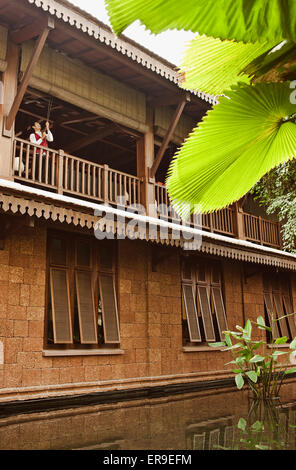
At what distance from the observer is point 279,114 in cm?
132

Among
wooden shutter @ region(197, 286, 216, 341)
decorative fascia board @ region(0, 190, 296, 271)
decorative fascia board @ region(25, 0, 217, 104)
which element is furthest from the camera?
wooden shutter @ region(197, 286, 216, 341)

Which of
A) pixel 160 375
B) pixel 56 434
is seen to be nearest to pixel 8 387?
pixel 56 434

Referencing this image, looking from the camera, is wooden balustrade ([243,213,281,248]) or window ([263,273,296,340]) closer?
wooden balustrade ([243,213,281,248])

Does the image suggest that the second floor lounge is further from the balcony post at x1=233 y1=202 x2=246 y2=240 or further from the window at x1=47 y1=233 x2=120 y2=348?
the window at x1=47 y1=233 x2=120 y2=348

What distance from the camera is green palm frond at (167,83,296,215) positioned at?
128 centimetres

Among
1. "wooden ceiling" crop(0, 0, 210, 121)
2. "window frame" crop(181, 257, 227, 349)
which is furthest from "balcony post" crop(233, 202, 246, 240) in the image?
"wooden ceiling" crop(0, 0, 210, 121)

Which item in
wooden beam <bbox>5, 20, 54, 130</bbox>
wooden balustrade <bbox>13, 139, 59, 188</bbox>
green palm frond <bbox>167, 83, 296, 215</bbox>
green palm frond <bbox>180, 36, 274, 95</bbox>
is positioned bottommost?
green palm frond <bbox>167, 83, 296, 215</bbox>

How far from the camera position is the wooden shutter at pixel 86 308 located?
845cm

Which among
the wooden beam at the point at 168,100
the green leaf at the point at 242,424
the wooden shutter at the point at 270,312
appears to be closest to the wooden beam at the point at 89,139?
the wooden beam at the point at 168,100

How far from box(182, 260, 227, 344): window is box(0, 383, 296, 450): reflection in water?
276 cm

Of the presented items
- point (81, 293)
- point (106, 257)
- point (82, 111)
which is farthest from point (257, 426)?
point (82, 111)

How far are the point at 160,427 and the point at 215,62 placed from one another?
4554 mm

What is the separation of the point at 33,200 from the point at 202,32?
6007mm

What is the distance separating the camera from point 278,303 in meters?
13.7
